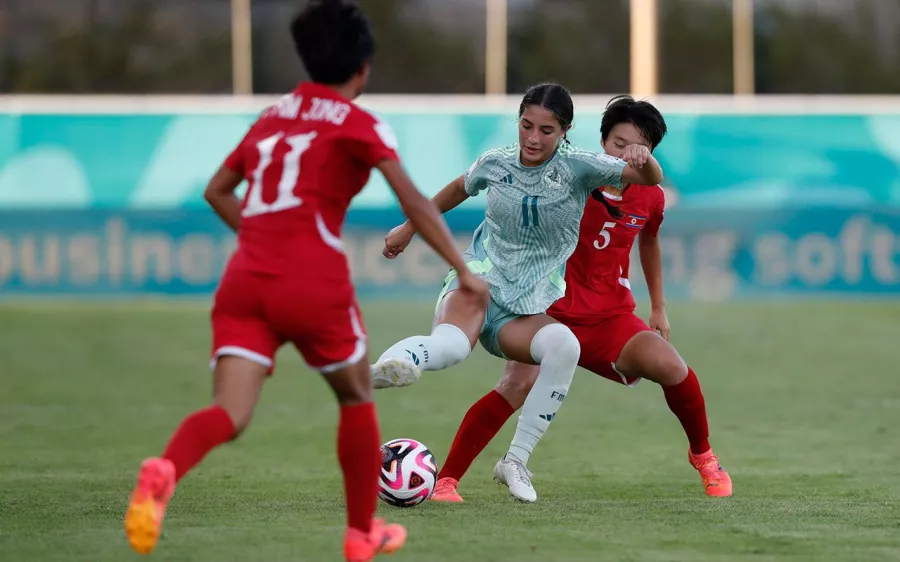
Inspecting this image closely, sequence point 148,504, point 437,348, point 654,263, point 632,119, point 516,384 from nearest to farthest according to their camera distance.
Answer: point 148,504 → point 437,348 → point 632,119 → point 516,384 → point 654,263

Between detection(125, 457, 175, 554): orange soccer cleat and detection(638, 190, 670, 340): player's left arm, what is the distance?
2.94 metres

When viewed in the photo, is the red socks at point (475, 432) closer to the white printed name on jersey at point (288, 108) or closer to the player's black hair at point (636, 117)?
the player's black hair at point (636, 117)

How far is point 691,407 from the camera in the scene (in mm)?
6121

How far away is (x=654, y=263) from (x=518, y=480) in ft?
4.20

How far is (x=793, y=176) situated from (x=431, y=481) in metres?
11.5

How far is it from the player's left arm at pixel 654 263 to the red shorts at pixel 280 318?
236 centimetres

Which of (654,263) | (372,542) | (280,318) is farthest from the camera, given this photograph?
(654,263)

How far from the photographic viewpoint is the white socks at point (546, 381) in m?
5.66

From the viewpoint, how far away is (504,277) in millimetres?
5922

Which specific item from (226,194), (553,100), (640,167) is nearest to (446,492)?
(640,167)

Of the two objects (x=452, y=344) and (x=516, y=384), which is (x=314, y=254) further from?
(x=516, y=384)

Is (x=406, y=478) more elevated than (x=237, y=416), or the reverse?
(x=237, y=416)

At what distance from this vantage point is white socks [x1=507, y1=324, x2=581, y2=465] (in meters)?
5.66

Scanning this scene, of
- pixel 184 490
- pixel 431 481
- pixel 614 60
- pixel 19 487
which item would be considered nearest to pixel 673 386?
pixel 431 481
